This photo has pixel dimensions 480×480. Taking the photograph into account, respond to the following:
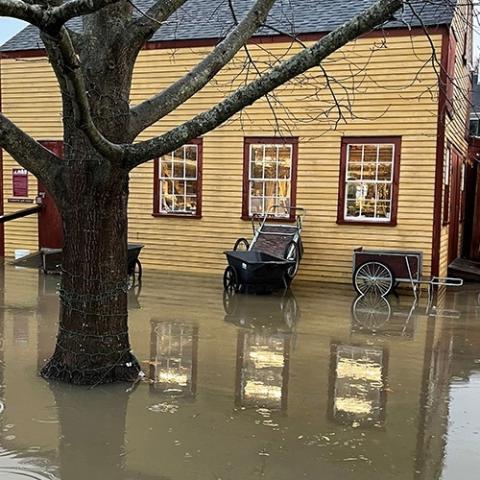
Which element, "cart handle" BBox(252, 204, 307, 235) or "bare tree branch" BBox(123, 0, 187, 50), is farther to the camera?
"cart handle" BBox(252, 204, 307, 235)

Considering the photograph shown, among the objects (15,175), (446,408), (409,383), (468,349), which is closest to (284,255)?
(468,349)

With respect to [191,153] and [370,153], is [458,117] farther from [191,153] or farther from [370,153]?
[191,153]

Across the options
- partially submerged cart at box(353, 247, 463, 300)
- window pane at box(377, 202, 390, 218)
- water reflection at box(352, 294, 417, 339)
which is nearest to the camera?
water reflection at box(352, 294, 417, 339)

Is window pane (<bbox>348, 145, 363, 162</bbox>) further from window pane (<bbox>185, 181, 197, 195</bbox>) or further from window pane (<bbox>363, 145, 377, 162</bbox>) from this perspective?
window pane (<bbox>185, 181, 197, 195</bbox>)

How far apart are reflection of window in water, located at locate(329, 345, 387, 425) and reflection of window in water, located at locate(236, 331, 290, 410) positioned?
0.46 m

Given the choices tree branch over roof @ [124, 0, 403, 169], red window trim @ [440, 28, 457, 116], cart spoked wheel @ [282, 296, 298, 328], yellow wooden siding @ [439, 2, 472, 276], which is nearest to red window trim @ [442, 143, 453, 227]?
yellow wooden siding @ [439, 2, 472, 276]

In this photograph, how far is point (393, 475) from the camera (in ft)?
12.6

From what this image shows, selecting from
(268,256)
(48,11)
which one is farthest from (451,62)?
(48,11)

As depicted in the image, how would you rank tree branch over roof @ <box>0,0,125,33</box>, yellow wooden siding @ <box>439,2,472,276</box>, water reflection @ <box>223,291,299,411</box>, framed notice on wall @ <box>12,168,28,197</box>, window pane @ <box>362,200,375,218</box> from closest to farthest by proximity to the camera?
tree branch over roof @ <box>0,0,125,33</box>
water reflection @ <box>223,291,299,411</box>
window pane @ <box>362,200,375,218</box>
yellow wooden siding @ <box>439,2,472,276</box>
framed notice on wall @ <box>12,168,28,197</box>

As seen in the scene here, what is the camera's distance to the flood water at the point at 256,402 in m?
3.96

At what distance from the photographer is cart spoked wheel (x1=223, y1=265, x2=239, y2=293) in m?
10.3

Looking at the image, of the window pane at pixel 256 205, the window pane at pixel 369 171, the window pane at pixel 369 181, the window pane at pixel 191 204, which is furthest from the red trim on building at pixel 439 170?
the window pane at pixel 191 204

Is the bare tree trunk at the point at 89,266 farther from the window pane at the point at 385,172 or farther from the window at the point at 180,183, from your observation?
the window at the point at 180,183

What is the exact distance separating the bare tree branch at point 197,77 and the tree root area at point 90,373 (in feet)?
6.74
